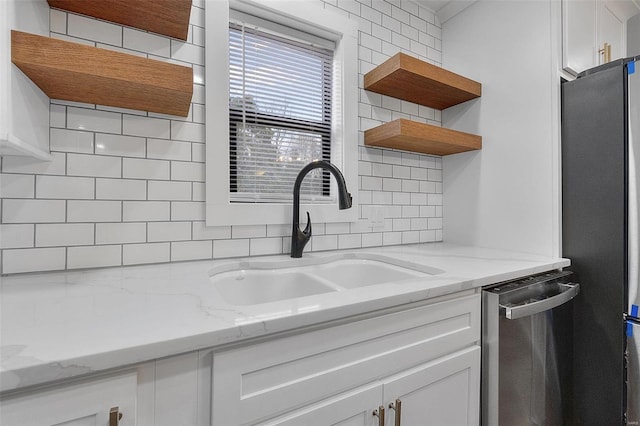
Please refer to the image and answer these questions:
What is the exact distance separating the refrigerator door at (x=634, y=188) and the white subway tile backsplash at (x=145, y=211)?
190cm

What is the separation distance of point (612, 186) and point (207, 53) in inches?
71.9

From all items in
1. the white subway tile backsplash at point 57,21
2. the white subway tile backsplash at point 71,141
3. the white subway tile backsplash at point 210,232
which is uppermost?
the white subway tile backsplash at point 57,21

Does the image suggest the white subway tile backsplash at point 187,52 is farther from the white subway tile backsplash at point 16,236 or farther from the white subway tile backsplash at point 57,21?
the white subway tile backsplash at point 16,236

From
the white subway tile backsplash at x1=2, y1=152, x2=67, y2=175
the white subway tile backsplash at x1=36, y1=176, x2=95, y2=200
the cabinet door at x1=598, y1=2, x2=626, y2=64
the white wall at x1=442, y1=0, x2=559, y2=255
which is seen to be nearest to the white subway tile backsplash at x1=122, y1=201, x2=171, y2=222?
the white subway tile backsplash at x1=36, y1=176, x2=95, y2=200

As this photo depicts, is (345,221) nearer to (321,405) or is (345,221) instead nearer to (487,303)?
(487,303)

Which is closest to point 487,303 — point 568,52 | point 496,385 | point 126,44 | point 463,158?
point 496,385

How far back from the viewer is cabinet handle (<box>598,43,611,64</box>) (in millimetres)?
1664

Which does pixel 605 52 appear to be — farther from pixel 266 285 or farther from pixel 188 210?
pixel 188 210

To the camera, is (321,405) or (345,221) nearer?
(321,405)

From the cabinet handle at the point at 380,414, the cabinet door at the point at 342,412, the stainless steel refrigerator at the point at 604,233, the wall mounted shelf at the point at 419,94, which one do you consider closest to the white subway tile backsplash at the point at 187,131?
the wall mounted shelf at the point at 419,94

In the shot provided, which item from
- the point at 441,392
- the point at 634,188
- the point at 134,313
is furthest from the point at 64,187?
the point at 634,188

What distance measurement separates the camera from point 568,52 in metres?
1.46

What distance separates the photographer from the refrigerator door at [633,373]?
3.91 feet

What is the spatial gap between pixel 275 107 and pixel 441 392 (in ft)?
4.60
